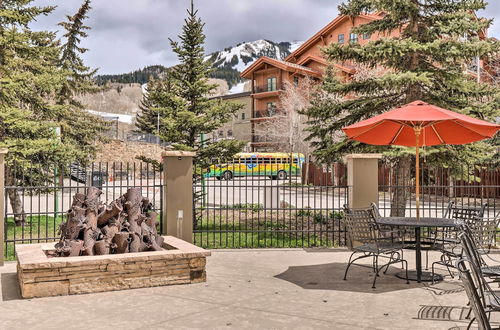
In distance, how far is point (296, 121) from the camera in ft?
124

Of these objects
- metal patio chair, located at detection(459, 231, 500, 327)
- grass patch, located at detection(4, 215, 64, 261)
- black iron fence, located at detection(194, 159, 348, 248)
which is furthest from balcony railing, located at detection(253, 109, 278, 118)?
metal patio chair, located at detection(459, 231, 500, 327)

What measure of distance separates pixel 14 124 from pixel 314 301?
1039 cm

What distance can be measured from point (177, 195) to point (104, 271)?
3085 millimetres

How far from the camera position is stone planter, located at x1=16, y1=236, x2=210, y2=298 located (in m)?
5.89

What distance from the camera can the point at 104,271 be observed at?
20.4 feet

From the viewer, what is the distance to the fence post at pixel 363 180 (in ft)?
32.0

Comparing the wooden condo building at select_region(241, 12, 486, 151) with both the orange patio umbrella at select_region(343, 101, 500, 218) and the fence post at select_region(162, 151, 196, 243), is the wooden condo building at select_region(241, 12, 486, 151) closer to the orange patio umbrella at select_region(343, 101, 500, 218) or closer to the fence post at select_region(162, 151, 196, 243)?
the fence post at select_region(162, 151, 196, 243)

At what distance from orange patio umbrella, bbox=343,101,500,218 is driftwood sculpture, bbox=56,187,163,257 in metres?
3.55

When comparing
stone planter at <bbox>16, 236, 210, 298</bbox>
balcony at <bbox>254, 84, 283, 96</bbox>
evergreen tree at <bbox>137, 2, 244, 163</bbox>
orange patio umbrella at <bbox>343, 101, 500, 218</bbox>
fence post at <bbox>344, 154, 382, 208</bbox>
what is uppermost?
balcony at <bbox>254, 84, 283, 96</bbox>

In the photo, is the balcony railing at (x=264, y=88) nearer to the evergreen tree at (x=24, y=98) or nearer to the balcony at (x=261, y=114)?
the balcony at (x=261, y=114)

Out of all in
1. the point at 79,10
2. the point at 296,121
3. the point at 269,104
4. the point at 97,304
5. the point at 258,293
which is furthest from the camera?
the point at 269,104

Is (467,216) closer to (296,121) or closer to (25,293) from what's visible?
(25,293)

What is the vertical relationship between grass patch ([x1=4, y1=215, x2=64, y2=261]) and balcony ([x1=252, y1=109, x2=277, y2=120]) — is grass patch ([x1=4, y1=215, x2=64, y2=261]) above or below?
below

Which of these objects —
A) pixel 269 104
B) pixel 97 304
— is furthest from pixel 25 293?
pixel 269 104
